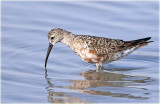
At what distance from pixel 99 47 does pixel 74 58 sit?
979 mm

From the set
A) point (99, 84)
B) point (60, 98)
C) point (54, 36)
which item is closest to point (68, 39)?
point (54, 36)

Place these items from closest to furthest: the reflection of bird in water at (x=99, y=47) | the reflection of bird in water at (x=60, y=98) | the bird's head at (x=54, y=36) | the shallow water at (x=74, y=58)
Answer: the reflection of bird in water at (x=60, y=98)
the shallow water at (x=74, y=58)
the reflection of bird in water at (x=99, y=47)
the bird's head at (x=54, y=36)

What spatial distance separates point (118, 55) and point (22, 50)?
2.77m

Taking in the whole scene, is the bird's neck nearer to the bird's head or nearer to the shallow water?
the bird's head

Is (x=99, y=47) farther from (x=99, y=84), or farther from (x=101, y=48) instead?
(x=99, y=84)

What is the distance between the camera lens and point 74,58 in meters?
12.8

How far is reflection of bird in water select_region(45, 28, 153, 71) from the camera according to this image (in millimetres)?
12172

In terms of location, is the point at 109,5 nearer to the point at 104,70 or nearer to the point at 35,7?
the point at 35,7

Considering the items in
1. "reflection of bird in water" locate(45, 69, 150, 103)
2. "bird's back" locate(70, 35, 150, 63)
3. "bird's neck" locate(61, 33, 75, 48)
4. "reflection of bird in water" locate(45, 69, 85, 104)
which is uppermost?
"bird's neck" locate(61, 33, 75, 48)

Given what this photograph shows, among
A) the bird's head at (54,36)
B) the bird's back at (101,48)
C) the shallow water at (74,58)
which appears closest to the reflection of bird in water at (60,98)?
the shallow water at (74,58)

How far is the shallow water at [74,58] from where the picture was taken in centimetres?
991

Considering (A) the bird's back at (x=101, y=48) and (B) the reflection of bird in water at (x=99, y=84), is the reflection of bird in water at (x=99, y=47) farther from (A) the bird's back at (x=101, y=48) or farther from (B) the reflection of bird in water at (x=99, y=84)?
(B) the reflection of bird in water at (x=99, y=84)

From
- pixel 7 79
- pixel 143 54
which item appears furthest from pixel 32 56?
pixel 143 54

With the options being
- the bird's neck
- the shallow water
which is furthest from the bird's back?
the shallow water
